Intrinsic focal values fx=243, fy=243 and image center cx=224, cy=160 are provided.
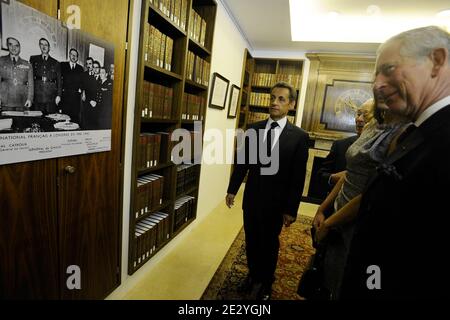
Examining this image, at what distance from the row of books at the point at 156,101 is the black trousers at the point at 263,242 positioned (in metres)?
1.04

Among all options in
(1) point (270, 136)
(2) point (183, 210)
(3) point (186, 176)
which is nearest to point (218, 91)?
(3) point (186, 176)

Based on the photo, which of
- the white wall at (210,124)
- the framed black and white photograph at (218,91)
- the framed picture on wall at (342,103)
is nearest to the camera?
the white wall at (210,124)

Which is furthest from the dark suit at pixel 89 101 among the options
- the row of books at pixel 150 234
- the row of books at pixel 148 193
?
the row of books at pixel 150 234

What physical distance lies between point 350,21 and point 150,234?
3679mm

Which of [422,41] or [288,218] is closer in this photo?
[422,41]

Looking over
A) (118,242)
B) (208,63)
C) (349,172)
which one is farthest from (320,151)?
(118,242)

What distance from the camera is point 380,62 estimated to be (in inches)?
32.0

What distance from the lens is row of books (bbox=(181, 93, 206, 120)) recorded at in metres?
2.30

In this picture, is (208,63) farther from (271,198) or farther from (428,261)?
(428,261)

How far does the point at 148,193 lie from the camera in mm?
1949

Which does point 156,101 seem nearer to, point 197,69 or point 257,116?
point 197,69

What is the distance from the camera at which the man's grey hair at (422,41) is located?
691 mm

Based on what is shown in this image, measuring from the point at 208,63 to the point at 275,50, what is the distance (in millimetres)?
2452

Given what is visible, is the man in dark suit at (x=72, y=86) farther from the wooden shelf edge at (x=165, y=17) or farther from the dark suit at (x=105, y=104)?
the wooden shelf edge at (x=165, y=17)
